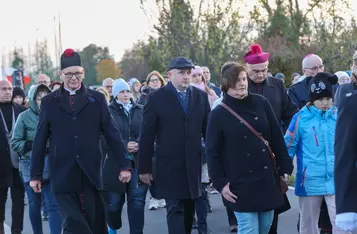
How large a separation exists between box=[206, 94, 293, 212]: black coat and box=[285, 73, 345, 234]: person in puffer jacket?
28.8 inches

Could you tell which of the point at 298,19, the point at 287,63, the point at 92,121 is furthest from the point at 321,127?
the point at 298,19

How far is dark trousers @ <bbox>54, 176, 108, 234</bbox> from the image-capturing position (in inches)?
299

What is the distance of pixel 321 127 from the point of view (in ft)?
24.5

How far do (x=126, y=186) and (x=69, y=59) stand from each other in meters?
1.99

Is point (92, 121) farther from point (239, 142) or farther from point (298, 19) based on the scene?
point (298, 19)

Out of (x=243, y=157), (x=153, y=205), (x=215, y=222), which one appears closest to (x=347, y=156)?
(x=243, y=157)

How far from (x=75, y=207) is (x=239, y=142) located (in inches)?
72.8

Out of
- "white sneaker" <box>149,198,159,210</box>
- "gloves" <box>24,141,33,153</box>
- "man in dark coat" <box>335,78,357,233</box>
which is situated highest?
"man in dark coat" <box>335,78,357,233</box>

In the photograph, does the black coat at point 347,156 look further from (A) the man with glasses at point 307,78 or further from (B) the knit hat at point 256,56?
(A) the man with glasses at point 307,78

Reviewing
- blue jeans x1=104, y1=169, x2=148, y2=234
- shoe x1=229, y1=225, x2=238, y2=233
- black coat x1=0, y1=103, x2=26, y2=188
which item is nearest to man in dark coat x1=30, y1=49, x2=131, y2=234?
blue jeans x1=104, y1=169, x2=148, y2=234

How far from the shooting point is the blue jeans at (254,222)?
6.73m

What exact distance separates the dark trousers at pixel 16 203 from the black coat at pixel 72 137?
9.52 ft

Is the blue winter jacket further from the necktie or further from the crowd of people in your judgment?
the necktie

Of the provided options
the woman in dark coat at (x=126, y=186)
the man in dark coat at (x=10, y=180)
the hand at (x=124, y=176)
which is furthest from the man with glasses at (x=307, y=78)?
the man in dark coat at (x=10, y=180)
